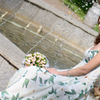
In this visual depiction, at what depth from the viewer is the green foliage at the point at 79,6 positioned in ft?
27.7

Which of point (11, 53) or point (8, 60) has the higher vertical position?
point (11, 53)

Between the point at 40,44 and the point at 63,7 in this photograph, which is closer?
the point at 40,44

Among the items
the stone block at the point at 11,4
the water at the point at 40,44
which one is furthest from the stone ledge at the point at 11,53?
the stone block at the point at 11,4

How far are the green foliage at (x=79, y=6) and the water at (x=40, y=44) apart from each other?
3.68m

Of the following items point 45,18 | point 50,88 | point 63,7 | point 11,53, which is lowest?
point 11,53

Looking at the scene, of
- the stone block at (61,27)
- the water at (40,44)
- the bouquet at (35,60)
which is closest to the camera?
the bouquet at (35,60)

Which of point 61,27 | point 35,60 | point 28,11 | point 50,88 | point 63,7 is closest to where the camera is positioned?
point 50,88

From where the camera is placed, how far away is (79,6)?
9.50m

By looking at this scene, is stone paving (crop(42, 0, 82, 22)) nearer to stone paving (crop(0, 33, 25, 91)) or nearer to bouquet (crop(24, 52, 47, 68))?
stone paving (crop(0, 33, 25, 91))

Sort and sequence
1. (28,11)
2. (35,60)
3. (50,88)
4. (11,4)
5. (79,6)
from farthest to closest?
(79,6) < (11,4) < (28,11) < (35,60) < (50,88)

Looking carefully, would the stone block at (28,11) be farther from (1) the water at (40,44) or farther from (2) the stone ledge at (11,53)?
(2) the stone ledge at (11,53)

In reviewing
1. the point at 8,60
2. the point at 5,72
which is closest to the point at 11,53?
the point at 8,60

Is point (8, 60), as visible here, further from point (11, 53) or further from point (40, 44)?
point (40, 44)

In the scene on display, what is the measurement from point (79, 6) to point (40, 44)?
5.70 m
